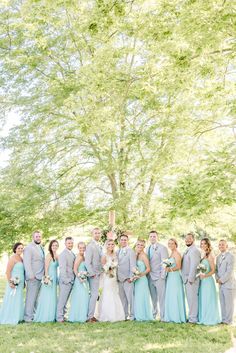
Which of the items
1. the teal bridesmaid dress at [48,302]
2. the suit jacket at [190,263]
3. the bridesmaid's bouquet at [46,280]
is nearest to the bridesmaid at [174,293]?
the suit jacket at [190,263]

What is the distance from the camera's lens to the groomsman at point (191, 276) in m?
9.55

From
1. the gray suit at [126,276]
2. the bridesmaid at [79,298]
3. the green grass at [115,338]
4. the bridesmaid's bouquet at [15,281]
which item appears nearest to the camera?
the green grass at [115,338]

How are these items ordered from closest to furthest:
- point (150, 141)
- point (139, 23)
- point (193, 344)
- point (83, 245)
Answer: point (193, 344)
point (139, 23)
point (83, 245)
point (150, 141)

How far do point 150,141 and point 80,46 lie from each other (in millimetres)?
5082

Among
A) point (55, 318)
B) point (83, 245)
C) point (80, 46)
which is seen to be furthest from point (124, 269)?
point (80, 46)

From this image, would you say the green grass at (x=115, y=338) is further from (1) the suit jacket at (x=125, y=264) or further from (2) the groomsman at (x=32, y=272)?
(1) the suit jacket at (x=125, y=264)

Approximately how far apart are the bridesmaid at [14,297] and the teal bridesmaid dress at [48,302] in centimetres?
40

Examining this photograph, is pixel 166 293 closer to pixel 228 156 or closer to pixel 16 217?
pixel 228 156

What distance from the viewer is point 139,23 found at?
9.38 meters

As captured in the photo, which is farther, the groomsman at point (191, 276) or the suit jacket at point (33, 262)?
the suit jacket at point (33, 262)

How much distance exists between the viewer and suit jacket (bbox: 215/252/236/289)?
31.5 ft

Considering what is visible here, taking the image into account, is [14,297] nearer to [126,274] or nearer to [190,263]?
[126,274]

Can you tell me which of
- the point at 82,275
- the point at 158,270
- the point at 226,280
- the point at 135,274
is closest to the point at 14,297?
the point at 82,275

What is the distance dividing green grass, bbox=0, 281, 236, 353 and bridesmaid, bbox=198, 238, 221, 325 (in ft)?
1.18
